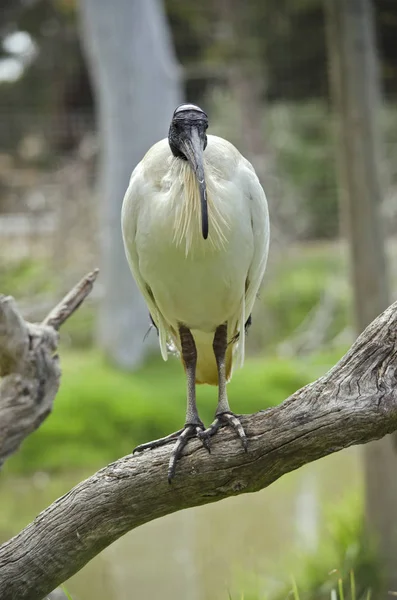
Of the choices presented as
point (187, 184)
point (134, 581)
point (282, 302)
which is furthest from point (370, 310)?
point (282, 302)

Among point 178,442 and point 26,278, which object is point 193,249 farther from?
point 26,278

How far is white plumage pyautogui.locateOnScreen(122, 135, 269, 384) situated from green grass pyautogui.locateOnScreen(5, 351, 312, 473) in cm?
350

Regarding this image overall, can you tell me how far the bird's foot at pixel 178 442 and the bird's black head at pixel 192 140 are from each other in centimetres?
46

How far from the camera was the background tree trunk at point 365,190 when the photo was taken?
375 centimetres

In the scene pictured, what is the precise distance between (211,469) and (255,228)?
0.64 m

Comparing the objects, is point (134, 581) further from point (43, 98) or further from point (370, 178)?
point (43, 98)

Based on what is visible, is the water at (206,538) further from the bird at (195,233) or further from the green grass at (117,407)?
the bird at (195,233)

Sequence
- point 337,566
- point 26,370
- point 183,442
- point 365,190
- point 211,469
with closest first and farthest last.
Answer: point 211,469 → point 183,442 → point 26,370 → point 337,566 → point 365,190

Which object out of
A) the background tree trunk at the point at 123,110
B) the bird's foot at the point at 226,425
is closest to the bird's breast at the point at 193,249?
the bird's foot at the point at 226,425

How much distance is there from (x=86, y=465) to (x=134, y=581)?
151 centimetres

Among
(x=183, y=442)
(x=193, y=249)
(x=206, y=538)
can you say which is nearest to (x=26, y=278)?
(x=206, y=538)

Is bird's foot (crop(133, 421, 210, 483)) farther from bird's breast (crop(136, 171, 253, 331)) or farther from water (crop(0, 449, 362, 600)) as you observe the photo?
water (crop(0, 449, 362, 600))

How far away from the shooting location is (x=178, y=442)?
191cm

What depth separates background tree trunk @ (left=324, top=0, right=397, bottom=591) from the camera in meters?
3.75
